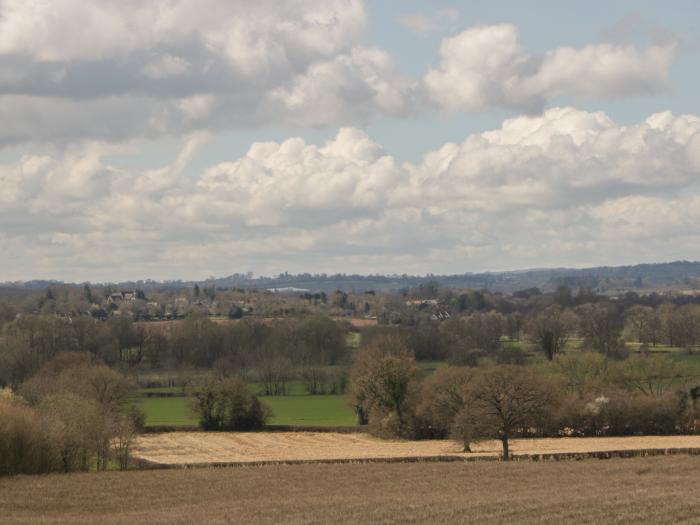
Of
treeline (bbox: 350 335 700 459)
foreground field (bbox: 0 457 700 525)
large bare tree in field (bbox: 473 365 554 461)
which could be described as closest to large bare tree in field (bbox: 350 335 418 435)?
treeline (bbox: 350 335 700 459)

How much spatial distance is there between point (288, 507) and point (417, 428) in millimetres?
44107

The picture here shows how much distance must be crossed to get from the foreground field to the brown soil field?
8.09m

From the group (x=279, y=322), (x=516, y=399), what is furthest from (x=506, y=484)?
(x=279, y=322)

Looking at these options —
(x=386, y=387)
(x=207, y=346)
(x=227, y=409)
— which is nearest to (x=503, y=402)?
(x=386, y=387)

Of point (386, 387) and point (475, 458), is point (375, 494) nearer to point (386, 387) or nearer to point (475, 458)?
point (475, 458)

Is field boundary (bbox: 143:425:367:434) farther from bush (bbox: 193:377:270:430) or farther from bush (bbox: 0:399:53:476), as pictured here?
bush (bbox: 0:399:53:476)

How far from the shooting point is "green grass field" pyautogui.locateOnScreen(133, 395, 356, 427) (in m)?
93.9

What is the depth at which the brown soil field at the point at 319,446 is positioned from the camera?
6438 centimetres

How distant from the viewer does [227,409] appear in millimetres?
92000

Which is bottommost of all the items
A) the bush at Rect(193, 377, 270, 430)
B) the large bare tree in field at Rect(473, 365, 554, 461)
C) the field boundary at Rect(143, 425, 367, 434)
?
the field boundary at Rect(143, 425, 367, 434)

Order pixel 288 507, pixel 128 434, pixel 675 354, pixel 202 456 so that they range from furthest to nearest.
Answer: pixel 675 354, pixel 202 456, pixel 128 434, pixel 288 507

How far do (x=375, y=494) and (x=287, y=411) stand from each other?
60958mm

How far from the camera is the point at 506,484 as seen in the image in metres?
45.4

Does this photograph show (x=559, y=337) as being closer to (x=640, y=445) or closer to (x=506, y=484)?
(x=640, y=445)
